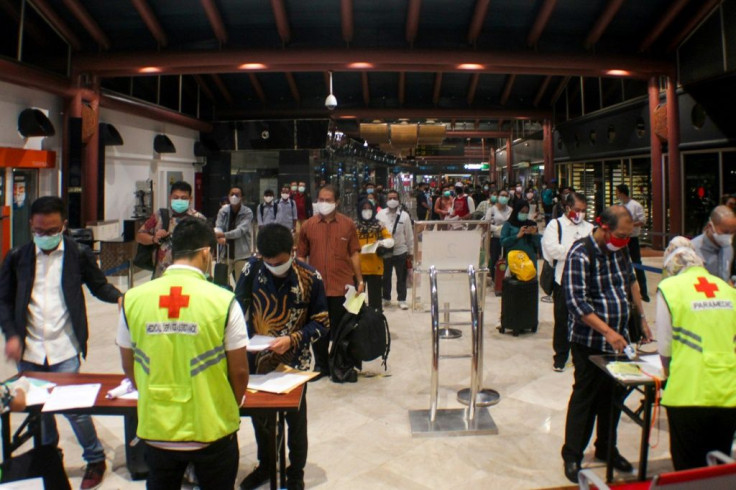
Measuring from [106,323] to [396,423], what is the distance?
4495 millimetres

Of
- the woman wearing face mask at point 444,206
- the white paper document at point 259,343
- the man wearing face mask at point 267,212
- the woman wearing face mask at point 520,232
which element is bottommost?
the white paper document at point 259,343

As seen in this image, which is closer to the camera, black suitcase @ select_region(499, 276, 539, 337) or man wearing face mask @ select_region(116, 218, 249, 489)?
man wearing face mask @ select_region(116, 218, 249, 489)

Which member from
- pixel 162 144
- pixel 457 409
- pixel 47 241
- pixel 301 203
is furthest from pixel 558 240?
pixel 162 144

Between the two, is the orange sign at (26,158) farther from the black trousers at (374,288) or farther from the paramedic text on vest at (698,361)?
the paramedic text on vest at (698,361)

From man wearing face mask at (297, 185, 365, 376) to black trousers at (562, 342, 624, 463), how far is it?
2074mm

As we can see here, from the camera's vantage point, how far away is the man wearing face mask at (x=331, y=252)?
4848 mm

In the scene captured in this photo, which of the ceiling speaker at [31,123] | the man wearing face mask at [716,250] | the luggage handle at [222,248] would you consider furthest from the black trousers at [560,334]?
the ceiling speaker at [31,123]

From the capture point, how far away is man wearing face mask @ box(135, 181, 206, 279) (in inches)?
164

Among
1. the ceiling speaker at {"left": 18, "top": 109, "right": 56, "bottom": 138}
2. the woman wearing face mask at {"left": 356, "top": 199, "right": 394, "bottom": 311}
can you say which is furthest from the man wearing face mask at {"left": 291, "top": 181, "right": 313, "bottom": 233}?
the woman wearing face mask at {"left": 356, "top": 199, "right": 394, "bottom": 311}

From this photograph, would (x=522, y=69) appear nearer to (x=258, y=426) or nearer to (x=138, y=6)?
(x=138, y=6)

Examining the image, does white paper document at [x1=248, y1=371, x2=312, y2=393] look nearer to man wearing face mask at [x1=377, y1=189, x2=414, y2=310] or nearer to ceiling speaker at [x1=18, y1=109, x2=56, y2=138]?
man wearing face mask at [x1=377, y1=189, x2=414, y2=310]

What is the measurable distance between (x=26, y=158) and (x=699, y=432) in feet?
34.7

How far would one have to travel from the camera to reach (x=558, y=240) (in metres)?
5.21

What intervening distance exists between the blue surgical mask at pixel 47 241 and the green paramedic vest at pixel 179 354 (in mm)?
1407
